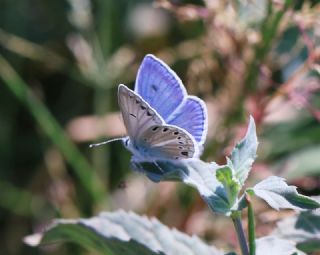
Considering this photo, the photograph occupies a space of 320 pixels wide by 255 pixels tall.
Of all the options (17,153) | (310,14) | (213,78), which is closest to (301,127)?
(213,78)

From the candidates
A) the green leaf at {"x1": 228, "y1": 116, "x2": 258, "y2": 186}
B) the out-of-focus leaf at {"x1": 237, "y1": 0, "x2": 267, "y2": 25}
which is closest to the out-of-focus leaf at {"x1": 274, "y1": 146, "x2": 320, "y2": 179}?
the out-of-focus leaf at {"x1": 237, "y1": 0, "x2": 267, "y2": 25}

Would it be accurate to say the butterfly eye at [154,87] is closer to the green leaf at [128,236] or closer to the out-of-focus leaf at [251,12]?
the green leaf at [128,236]

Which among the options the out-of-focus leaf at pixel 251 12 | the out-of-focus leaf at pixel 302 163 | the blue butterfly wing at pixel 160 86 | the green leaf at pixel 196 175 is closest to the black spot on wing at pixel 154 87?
the blue butterfly wing at pixel 160 86

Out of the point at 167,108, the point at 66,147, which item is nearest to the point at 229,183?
the point at 167,108

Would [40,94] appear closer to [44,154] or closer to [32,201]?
[44,154]

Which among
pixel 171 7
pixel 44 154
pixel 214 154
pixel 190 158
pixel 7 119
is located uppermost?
pixel 7 119

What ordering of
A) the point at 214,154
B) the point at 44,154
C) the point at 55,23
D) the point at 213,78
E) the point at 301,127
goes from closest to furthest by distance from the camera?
the point at 214,154 < the point at 213,78 < the point at 301,127 < the point at 44,154 < the point at 55,23

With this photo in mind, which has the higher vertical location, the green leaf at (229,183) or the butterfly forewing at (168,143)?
the butterfly forewing at (168,143)
